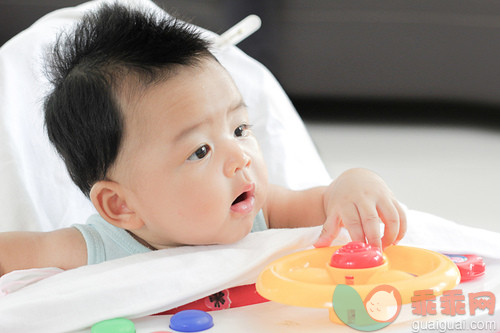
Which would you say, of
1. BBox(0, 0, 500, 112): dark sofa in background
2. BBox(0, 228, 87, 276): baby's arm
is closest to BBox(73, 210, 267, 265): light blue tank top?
BBox(0, 228, 87, 276): baby's arm

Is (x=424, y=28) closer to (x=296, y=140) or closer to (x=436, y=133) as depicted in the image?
(x=436, y=133)

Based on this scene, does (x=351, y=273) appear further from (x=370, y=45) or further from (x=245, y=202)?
(x=370, y=45)

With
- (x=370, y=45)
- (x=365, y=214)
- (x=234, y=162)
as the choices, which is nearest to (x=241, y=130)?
(x=234, y=162)

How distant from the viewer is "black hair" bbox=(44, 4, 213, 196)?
26.2 inches

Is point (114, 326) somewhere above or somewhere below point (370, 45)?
below

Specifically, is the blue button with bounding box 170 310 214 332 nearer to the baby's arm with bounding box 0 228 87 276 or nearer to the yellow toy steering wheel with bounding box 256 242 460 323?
the yellow toy steering wheel with bounding box 256 242 460 323

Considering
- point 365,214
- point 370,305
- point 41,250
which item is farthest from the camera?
point 41,250

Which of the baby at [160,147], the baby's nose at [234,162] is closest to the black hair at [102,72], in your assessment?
the baby at [160,147]

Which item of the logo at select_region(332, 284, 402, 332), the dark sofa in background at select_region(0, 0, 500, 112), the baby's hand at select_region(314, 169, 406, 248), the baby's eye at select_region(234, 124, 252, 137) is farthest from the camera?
the dark sofa in background at select_region(0, 0, 500, 112)

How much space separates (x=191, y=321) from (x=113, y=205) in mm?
230

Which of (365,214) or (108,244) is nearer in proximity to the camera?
(365,214)

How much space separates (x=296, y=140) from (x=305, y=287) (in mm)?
699

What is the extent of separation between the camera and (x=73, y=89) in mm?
685

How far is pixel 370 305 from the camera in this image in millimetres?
469
